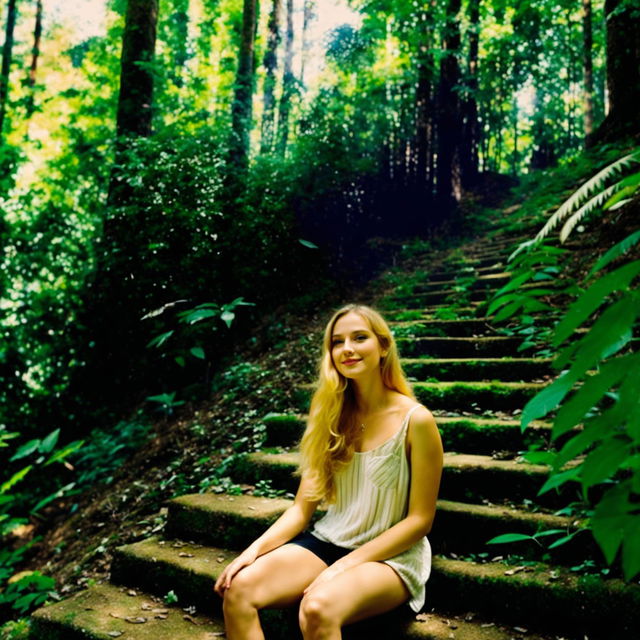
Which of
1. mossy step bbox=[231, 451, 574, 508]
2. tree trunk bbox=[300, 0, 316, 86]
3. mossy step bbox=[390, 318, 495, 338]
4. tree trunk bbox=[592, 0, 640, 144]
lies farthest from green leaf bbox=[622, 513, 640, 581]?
tree trunk bbox=[300, 0, 316, 86]

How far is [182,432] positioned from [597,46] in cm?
1555

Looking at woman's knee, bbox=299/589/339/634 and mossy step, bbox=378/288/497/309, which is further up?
mossy step, bbox=378/288/497/309

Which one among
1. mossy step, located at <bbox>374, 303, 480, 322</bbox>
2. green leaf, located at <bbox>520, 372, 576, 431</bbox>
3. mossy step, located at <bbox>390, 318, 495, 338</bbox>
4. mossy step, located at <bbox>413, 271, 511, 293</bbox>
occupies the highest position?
mossy step, located at <bbox>413, 271, 511, 293</bbox>

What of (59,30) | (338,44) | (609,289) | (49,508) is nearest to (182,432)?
(49,508)

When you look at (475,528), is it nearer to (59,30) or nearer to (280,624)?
(280,624)

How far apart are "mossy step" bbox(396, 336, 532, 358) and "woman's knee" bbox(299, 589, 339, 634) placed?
2822 mm

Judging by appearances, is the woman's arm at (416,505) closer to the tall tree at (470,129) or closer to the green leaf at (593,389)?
the green leaf at (593,389)

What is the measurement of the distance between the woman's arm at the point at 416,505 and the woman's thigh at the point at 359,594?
53mm

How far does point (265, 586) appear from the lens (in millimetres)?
1937

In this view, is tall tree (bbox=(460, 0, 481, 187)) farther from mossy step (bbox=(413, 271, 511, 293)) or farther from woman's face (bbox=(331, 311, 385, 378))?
woman's face (bbox=(331, 311, 385, 378))

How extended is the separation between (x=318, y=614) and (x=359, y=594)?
0.18m

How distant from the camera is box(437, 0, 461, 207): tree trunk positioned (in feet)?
29.4

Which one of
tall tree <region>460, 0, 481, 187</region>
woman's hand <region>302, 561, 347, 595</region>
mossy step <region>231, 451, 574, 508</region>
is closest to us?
woman's hand <region>302, 561, 347, 595</region>

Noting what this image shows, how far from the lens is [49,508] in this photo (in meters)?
4.92
